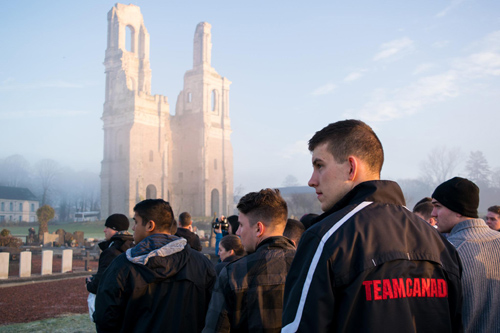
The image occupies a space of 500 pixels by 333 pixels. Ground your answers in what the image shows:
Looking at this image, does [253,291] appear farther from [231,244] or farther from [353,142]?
[231,244]

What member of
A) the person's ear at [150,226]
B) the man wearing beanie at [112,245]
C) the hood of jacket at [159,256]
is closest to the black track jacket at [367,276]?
the hood of jacket at [159,256]

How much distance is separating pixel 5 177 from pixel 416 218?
337ft

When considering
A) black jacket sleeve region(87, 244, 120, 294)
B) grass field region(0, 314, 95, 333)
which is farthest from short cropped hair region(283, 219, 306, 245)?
grass field region(0, 314, 95, 333)

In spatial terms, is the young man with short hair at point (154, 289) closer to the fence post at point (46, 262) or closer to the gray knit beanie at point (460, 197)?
the gray knit beanie at point (460, 197)

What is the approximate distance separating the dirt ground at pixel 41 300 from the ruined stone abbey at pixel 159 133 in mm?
36361

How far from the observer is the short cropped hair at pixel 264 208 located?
308 centimetres

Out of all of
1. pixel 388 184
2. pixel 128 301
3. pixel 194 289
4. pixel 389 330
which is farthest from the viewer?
pixel 194 289

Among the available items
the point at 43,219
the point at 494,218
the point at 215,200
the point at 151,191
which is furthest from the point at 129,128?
the point at 494,218

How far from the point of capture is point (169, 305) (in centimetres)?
351

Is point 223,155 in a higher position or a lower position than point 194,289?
higher

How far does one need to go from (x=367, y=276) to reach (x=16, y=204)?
72960mm

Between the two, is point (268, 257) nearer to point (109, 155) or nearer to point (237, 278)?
point (237, 278)

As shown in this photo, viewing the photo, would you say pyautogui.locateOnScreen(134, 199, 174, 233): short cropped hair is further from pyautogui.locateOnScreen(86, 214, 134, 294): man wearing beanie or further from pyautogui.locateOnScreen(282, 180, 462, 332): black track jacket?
pyautogui.locateOnScreen(282, 180, 462, 332): black track jacket

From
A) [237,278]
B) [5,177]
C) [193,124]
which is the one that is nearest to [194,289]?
[237,278]
